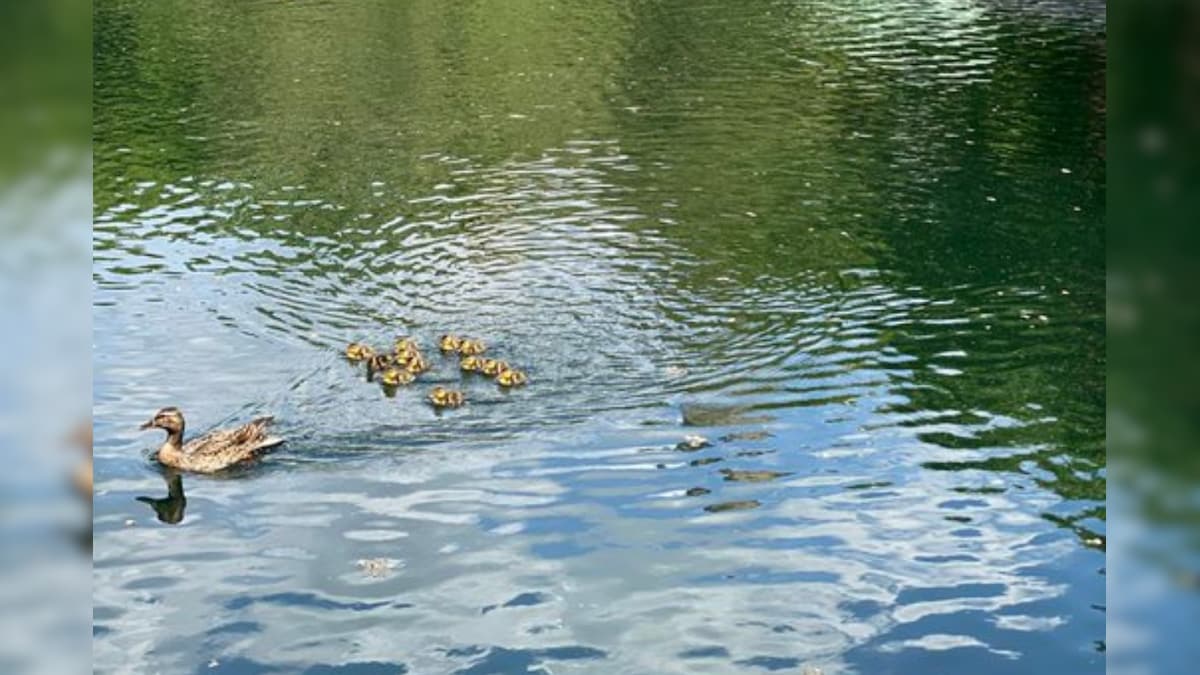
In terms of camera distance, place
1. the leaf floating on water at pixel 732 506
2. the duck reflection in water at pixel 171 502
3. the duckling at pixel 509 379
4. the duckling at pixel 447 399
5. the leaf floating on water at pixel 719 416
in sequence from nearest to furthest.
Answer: the leaf floating on water at pixel 732 506 < the duck reflection in water at pixel 171 502 < the leaf floating on water at pixel 719 416 < the duckling at pixel 447 399 < the duckling at pixel 509 379

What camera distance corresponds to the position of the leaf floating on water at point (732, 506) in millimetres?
13758

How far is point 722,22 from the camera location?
139 ft

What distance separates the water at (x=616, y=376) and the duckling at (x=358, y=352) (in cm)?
46

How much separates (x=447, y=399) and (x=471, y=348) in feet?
3.85

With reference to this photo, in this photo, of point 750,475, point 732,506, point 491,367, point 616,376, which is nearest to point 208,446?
point 491,367

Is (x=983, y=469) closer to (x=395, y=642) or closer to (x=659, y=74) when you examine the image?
(x=395, y=642)

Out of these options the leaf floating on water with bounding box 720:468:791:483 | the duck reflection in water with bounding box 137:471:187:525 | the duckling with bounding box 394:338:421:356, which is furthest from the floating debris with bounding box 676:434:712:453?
the duck reflection in water with bounding box 137:471:187:525

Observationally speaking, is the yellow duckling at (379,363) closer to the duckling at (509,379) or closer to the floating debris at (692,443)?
the duckling at (509,379)

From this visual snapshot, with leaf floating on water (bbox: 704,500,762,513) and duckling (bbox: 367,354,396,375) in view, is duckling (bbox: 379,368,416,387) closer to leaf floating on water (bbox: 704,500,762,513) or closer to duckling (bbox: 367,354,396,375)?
duckling (bbox: 367,354,396,375)

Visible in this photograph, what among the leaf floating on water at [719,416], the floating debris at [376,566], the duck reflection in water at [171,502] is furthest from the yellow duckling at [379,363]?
the floating debris at [376,566]

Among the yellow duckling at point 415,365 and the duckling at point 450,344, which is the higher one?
the duckling at point 450,344

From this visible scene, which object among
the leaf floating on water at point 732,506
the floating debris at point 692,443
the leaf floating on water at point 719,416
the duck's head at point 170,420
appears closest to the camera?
the leaf floating on water at point 732,506

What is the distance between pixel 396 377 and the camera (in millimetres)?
16500
